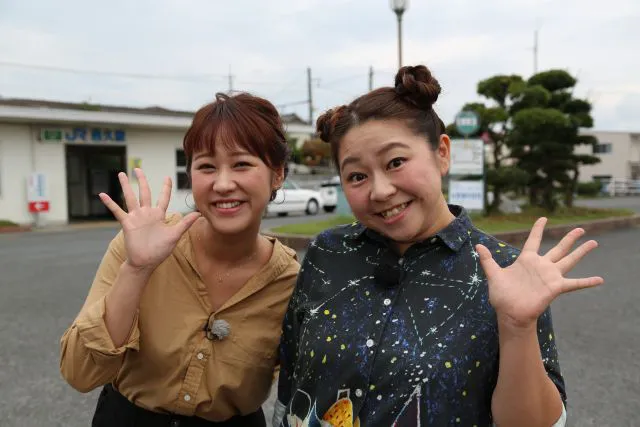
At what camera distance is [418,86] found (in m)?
1.54

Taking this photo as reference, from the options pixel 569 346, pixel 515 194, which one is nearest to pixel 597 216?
pixel 515 194

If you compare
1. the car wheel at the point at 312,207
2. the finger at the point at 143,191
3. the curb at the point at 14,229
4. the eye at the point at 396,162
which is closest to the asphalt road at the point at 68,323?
the finger at the point at 143,191

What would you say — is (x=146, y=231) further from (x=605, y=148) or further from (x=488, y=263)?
(x=605, y=148)

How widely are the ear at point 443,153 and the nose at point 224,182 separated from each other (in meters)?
0.64

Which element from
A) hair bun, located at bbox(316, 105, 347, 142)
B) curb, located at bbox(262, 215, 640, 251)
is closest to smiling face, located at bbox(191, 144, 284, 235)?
hair bun, located at bbox(316, 105, 347, 142)

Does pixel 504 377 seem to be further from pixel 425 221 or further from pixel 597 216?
pixel 597 216

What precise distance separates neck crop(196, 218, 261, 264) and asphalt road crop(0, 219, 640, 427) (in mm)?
2074

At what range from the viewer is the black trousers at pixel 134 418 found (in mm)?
1803

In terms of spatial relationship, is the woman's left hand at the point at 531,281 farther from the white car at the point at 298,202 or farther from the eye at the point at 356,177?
the white car at the point at 298,202

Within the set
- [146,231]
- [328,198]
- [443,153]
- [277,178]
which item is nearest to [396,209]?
[443,153]

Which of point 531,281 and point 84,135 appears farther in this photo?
point 84,135

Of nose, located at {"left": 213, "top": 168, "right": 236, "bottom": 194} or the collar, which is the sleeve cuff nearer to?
nose, located at {"left": 213, "top": 168, "right": 236, "bottom": 194}

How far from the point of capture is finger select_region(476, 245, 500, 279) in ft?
4.36

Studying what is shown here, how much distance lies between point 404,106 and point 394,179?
0.70 ft
